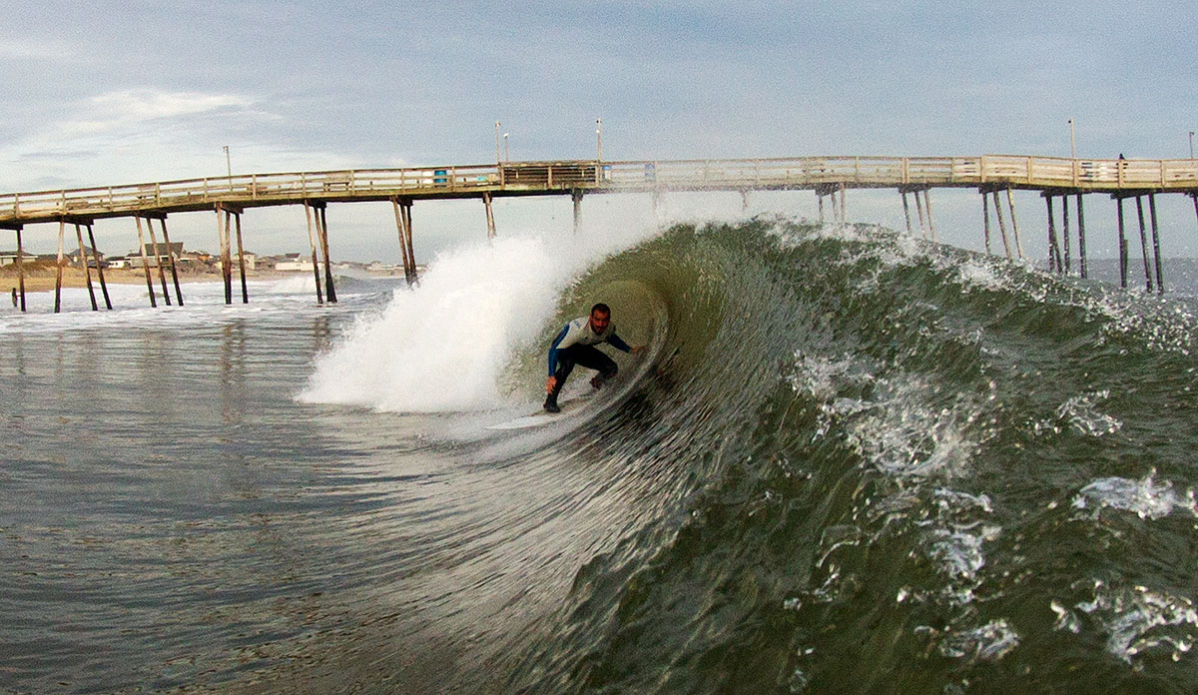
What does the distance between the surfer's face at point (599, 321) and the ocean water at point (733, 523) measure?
0.71 m

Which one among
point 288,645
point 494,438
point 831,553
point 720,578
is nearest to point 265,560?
point 288,645

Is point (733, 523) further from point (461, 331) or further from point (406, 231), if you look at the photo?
point (406, 231)

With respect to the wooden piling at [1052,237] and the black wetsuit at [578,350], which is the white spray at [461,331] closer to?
the black wetsuit at [578,350]

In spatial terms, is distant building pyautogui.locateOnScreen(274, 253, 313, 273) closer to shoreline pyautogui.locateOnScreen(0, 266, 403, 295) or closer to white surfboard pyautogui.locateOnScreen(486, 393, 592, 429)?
shoreline pyautogui.locateOnScreen(0, 266, 403, 295)

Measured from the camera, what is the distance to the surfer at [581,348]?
9.05 m

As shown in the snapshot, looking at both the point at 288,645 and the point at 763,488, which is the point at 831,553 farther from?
the point at 288,645

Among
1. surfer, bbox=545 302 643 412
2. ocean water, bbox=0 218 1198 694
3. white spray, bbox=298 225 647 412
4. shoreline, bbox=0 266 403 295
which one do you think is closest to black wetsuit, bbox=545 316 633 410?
surfer, bbox=545 302 643 412

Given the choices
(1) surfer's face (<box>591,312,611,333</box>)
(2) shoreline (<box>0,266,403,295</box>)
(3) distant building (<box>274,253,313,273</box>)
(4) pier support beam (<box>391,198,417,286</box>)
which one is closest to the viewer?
(1) surfer's face (<box>591,312,611,333</box>)

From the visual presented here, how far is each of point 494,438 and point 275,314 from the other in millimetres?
23103

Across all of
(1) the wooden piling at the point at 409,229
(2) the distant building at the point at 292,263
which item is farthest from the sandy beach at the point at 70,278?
(1) the wooden piling at the point at 409,229

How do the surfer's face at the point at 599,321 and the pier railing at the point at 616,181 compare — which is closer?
the surfer's face at the point at 599,321

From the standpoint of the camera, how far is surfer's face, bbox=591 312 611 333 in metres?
8.80

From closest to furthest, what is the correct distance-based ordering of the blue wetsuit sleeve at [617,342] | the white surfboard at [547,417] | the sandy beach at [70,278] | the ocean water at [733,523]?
the ocean water at [733,523] < the blue wetsuit sleeve at [617,342] < the white surfboard at [547,417] < the sandy beach at [70,278]

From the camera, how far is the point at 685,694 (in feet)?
7.90
